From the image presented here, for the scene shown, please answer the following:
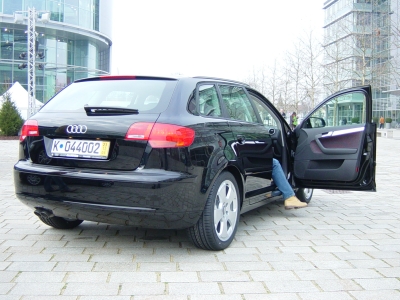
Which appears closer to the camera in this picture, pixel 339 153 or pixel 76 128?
pixel 76 128

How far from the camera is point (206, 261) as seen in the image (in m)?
3.92

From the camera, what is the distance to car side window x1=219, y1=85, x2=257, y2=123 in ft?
15.6

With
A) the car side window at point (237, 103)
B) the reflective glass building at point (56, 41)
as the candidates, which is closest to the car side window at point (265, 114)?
the car side window at point (237, 103)

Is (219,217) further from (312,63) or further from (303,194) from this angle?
(312,63)

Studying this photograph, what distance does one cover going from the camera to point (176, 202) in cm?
365

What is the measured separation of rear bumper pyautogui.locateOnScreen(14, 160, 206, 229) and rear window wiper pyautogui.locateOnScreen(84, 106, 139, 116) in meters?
0.51

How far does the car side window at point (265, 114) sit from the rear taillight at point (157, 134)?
1.93 m

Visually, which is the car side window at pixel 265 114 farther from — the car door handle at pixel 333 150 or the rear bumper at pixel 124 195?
the rear bumper at pixel 124 195

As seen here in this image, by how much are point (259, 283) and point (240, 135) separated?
1.67 meters

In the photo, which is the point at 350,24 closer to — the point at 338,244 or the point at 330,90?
the point at 330,90

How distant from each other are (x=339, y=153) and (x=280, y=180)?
81cm

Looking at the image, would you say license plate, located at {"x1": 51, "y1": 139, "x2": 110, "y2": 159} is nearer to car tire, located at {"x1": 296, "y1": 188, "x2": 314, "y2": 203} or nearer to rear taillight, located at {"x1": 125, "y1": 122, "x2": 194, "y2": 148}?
rear taillight, located at {"x1": 125, "y1": 122, "x2": 194, "y2": 148}

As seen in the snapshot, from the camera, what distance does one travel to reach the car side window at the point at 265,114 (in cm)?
547

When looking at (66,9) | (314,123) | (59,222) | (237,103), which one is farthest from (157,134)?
(66,9)
